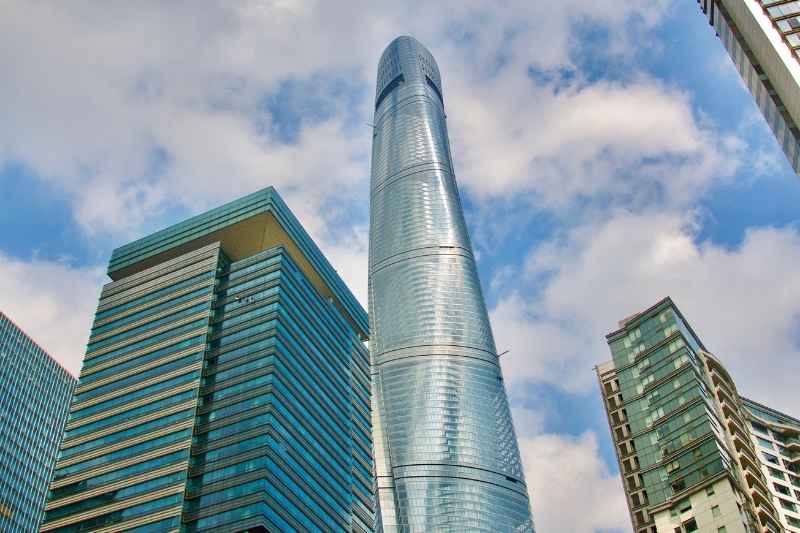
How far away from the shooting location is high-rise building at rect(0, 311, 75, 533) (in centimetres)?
14412

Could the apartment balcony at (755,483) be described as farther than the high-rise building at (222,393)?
Yes

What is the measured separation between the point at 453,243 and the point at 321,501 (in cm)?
10182

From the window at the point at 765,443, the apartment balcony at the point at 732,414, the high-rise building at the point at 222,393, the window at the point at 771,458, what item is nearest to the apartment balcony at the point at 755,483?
the apartment balcony at the point at 732,414

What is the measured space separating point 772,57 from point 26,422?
456 ft

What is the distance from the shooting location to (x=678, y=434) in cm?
10031

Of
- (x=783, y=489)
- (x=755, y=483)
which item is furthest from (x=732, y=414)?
(x=783, y=489)

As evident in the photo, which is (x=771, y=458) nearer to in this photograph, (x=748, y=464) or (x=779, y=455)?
(x=779, y=455)

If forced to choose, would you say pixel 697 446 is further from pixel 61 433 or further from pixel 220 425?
pixel 61 433

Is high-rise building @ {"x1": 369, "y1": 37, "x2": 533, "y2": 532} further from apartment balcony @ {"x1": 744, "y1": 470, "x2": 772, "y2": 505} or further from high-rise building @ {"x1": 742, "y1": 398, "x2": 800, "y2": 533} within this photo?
apartment balcony @ {"x1": 744, "y1": 470, "x2": 772, "y2": 505}

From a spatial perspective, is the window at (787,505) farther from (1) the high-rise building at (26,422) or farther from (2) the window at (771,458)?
(1) the high-rise building at (26,422)

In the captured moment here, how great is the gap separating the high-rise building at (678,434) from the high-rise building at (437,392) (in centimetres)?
5180

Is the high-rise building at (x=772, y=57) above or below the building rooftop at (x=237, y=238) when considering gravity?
below

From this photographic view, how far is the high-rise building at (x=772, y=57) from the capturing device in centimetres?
5019

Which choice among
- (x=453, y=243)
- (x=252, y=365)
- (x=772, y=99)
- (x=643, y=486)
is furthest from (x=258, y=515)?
(x=453, y=243)
